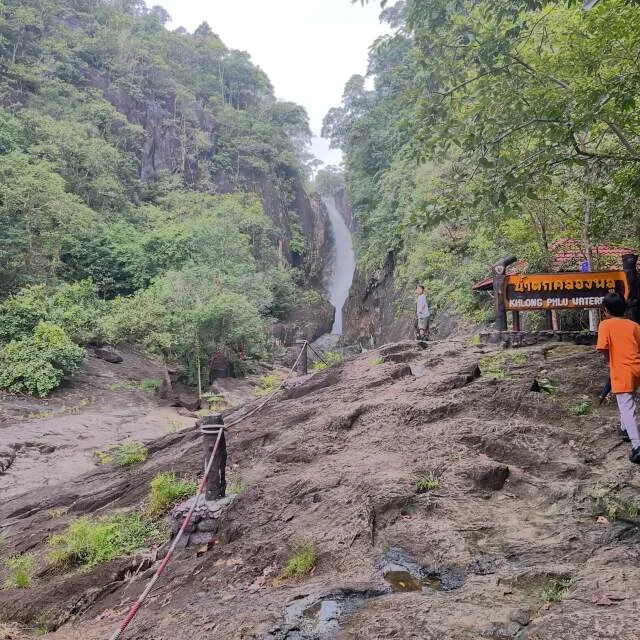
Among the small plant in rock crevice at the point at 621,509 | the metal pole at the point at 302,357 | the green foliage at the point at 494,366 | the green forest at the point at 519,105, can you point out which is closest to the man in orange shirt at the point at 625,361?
the small plant in rock crevice at the point at 621,509

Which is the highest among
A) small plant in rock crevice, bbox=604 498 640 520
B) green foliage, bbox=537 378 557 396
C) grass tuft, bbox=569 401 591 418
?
green foliage, bbox=537 378 557 396

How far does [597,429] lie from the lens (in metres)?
5.44

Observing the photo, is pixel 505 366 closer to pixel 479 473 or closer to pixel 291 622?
pixel 479 473

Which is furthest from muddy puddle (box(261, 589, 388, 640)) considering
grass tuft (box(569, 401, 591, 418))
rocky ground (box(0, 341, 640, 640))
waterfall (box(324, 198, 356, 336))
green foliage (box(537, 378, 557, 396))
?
waterfall (box(324, 198, 356, 336))

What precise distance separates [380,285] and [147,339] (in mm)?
13227

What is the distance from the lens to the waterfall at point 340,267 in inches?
1564

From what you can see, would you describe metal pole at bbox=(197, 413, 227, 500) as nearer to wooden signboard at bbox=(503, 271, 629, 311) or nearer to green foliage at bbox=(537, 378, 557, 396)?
green foliage at bbox=(537, 378, 557, 396)

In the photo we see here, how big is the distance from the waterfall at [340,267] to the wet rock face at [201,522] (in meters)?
30.4

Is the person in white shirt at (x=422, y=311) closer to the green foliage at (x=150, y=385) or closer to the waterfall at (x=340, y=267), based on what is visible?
the green foliage at (x=150, y=385)

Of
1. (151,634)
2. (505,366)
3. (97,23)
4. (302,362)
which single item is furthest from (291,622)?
Result: (97,23)

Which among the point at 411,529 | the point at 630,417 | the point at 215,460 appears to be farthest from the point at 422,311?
the point at 411,529

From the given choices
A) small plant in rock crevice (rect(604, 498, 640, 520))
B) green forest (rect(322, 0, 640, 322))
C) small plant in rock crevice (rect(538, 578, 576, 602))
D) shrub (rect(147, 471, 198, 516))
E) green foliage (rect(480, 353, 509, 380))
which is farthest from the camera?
green foliage (rect(480, 353, 509, 380))

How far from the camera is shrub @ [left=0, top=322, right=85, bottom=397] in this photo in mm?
15750

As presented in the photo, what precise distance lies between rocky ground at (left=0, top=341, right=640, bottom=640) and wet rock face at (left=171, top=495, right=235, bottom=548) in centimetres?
14
